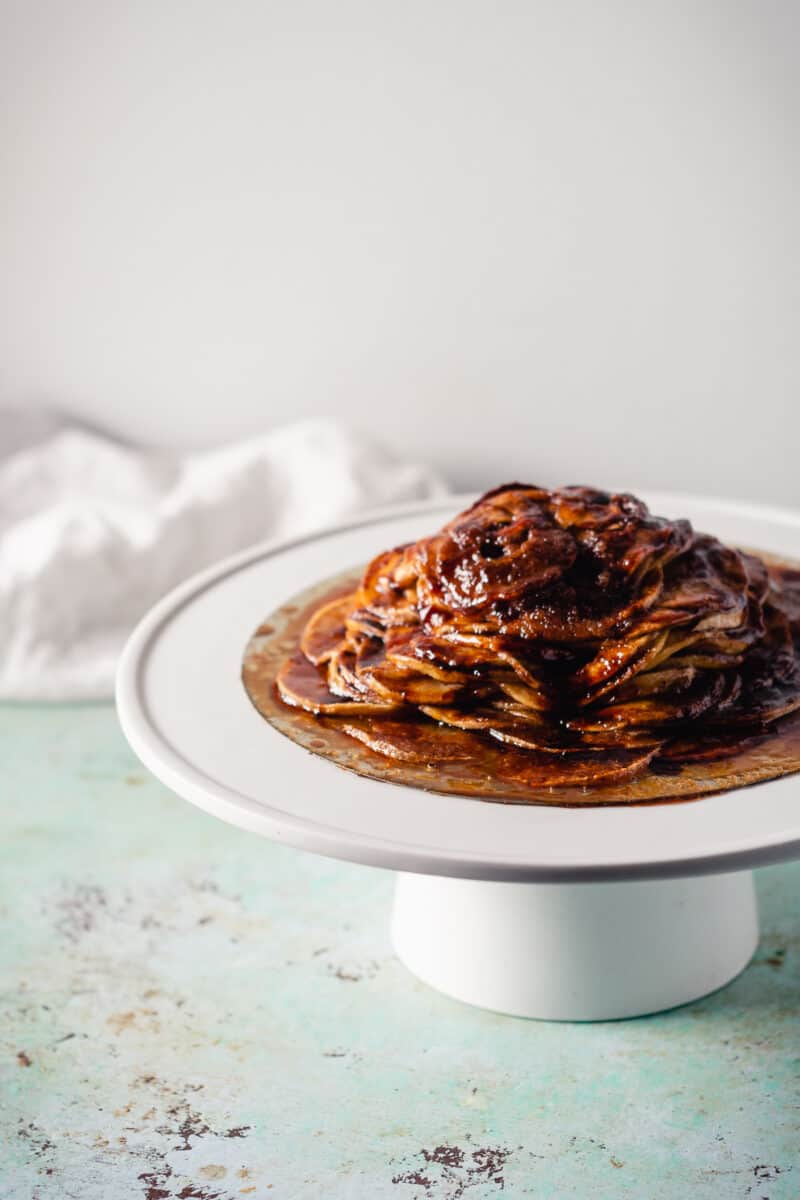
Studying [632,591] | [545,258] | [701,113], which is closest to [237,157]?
[545,258]

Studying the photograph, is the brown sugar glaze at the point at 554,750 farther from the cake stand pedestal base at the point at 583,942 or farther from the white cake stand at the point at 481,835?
the cake stand pedestal base at the point at 583,942

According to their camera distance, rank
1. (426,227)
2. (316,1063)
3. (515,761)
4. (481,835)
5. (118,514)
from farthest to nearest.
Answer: (426,227), (118,514), (316,1063), (515,761), (481,835)

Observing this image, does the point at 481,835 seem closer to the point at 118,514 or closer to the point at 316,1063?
the point at 316,1063

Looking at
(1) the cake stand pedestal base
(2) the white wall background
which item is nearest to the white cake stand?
(1) the cake stand pedestal base

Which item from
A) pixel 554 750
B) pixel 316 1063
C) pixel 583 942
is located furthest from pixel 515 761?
pixel 316 1063

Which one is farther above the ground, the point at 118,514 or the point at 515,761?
the point at 515,761

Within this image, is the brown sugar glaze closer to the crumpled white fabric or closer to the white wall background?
the crumpled white fabric

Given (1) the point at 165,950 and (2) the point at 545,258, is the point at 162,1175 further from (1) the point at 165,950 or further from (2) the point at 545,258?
(2) the point at 545,258
